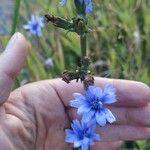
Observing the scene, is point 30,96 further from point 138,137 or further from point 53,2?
point 53,2

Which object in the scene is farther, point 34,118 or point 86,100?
point 34,118

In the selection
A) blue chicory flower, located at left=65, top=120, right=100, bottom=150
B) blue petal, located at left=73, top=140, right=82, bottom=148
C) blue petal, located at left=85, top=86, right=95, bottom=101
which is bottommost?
blue petal, located at left=73, top=140, right=82, bottom=148

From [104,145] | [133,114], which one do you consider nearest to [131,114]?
[133,114]

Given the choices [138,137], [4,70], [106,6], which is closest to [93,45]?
[106,6]

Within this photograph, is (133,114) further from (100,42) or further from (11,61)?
(100,42)

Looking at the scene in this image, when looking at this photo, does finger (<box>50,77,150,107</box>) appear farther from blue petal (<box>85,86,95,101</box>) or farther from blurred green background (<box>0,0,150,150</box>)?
blurred green background (<box>0,0,150,150</box>)

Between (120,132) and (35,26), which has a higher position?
(35,26)

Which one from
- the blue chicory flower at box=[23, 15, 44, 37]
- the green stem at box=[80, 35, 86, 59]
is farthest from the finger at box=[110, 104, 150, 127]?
the blue chicory flower at box=[23, 15, 44, 37]
